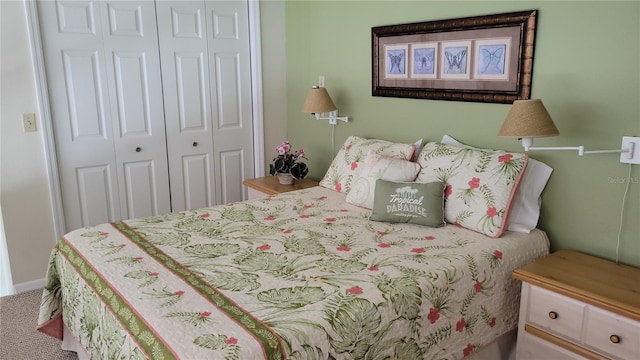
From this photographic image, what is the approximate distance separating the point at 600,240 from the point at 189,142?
275 cm

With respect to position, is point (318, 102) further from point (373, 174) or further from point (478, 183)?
point (478, 183)

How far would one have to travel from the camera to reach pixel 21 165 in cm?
300

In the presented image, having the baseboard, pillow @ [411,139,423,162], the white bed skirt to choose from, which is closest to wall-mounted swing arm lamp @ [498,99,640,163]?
pillow @ [411,139,423,162]

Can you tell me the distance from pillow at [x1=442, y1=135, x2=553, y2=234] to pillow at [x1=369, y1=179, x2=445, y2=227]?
336mm

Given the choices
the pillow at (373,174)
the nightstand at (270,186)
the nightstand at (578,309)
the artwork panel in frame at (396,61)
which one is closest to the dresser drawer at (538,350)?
the nightstand at (578,309)

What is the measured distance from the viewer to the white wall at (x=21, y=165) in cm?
287

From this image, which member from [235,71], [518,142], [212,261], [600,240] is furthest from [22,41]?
[600,240]

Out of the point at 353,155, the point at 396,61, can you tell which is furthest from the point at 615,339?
the point at 396,61

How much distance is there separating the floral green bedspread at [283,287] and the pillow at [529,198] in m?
0.06

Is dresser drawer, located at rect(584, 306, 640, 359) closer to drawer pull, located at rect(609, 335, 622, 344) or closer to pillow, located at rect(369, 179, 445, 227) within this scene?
drawer pull, located at rect(609, 335, 622, 344)

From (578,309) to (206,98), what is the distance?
112 inches

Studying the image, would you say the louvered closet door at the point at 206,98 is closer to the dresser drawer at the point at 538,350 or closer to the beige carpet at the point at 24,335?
the beige carpet at the point at 24,335

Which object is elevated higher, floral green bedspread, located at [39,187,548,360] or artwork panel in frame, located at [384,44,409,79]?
artwork panel in frame, located at [384,44,409,79]

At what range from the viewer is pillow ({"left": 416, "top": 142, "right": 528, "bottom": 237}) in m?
2.20
